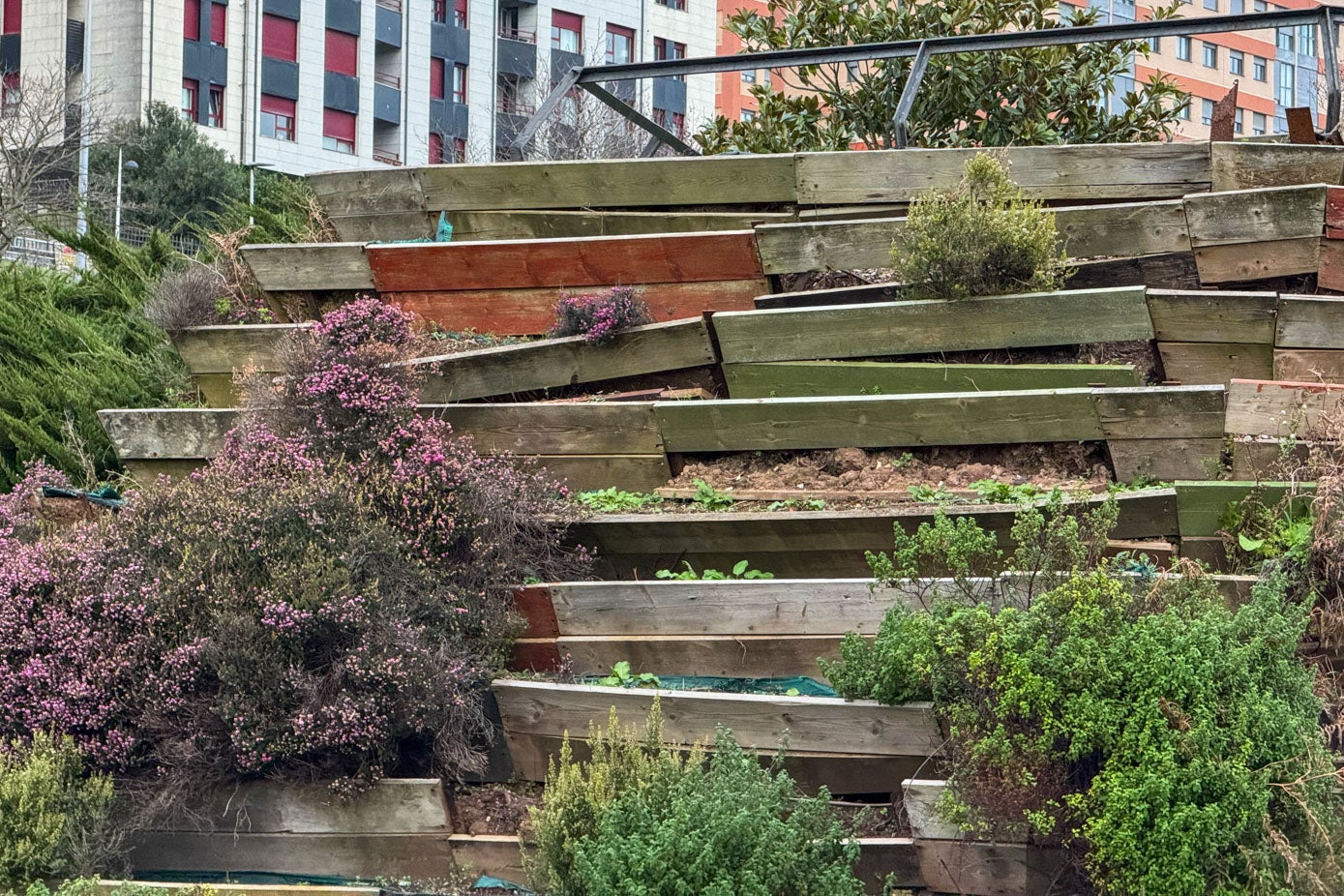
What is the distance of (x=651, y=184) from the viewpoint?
1018 cm

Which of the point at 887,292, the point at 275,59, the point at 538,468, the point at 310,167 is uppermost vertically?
the point at 275,59

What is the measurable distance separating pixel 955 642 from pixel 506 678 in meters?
2.44

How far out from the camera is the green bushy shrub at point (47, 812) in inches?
228

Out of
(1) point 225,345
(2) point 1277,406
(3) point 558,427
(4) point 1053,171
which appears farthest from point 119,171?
(2) point 1277,406

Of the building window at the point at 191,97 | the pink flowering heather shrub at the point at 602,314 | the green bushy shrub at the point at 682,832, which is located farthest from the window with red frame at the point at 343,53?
the green bushy shrub at the point at 682,832

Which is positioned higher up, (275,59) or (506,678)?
(275,59)

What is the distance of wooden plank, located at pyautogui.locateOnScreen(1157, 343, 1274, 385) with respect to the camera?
786 cm

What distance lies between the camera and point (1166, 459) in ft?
23.9

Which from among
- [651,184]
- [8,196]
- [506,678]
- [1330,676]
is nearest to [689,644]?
[506,678]

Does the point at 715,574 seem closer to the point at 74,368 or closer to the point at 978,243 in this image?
the point at 978,243

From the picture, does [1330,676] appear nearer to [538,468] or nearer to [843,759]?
[843,759]

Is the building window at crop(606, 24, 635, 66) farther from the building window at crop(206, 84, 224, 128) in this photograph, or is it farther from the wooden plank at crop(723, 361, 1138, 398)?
the wooden plank at crop(723, 361, 1138, 398)

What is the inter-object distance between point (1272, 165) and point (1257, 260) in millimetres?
845

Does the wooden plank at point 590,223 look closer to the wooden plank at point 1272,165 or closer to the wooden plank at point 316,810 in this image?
the wooden plank at point 1272,165
